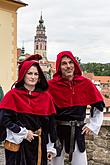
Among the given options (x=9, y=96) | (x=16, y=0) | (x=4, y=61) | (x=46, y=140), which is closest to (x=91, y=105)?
(x=46, y=140)

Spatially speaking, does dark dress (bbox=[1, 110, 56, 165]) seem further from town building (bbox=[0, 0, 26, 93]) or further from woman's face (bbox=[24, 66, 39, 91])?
town building (bbox=[0, 0, 26, 93])

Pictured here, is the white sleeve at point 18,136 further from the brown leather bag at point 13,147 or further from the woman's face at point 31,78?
the woman's face at point 31,78

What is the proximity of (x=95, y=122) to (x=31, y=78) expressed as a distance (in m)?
0.74

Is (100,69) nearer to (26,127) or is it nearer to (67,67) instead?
(67,67)

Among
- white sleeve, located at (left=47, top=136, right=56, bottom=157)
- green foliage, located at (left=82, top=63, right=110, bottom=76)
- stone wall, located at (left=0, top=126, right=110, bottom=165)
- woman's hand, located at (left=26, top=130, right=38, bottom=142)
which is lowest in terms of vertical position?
stone wall, located at (left=0, top=126, right=110, bottom=165)

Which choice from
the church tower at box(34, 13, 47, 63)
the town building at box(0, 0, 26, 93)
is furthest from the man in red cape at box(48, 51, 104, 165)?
the church tower at box(34, 13, 47, 63)

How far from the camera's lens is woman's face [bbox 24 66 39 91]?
293 centimetres

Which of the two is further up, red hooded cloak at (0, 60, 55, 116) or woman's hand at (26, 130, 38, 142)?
red hooded cloak at (0, 60, 55, 116)

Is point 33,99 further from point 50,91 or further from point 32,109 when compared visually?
point 50,91

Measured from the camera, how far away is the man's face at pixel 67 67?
10.4ft

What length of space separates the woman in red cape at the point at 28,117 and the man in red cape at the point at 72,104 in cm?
21

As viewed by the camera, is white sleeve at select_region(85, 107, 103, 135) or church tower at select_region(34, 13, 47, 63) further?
church tower at select_region(34, 13, 47, 63)

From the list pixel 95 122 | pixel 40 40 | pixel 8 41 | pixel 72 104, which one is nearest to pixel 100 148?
pixel 95 122

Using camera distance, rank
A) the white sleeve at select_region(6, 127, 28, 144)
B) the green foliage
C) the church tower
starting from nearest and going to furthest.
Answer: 1. the white sleeve at select_region(6, 127, 28, 144)
2. the green foliage
3. the church tower
